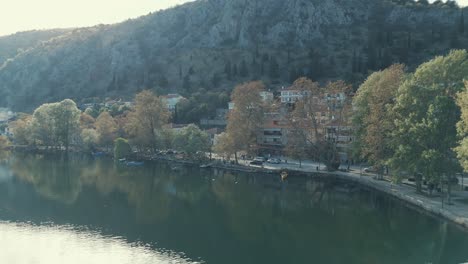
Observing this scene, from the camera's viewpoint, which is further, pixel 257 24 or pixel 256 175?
pixel 257 24

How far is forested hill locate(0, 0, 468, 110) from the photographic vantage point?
101438 millimetres

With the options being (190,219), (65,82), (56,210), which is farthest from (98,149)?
(65,82)

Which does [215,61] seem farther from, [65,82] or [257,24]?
[65,82]

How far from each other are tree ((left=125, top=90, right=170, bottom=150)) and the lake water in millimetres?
14304

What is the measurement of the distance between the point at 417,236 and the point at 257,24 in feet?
340

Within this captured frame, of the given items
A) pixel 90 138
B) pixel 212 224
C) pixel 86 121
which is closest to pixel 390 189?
pixel 212 224

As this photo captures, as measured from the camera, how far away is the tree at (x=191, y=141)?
56719 millimetres

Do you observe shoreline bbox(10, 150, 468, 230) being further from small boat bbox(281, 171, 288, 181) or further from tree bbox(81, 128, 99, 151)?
tree bbox(81, 128, 99, 151)

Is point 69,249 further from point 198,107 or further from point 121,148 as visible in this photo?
point 198,107

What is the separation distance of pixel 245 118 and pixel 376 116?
715 inches

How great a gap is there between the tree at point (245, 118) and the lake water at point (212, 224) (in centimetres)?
512

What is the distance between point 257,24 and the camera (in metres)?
125

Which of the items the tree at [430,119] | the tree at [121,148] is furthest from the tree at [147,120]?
the tree at [430,119]

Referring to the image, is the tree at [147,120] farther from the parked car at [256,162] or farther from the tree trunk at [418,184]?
the tree trunk at [418,184]
